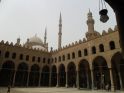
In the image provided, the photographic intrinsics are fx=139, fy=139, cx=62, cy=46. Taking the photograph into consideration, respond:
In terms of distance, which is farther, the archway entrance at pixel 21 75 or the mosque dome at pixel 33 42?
the mosque dome at pixel 33 42

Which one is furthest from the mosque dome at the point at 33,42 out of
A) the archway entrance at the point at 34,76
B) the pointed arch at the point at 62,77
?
the pointed arch at the point at 62,77

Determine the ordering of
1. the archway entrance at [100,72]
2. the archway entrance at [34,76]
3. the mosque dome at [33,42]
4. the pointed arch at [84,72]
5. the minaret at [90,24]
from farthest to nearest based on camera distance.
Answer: the mosque dome at [33,42]
the minaret at [90,24]
the archway entrance at [34,76]
the pointed arch at [84,72]
the archway entrance at [100,72]

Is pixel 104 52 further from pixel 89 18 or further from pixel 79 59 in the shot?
pixel 89 18

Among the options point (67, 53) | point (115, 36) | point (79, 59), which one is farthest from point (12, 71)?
point (115, 36)

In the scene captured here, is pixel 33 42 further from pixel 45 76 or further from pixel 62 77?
pixel 62 77

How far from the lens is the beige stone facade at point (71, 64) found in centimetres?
2325

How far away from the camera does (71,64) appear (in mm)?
32656

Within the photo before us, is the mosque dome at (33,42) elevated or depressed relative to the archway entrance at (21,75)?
elevated

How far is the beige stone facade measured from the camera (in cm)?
2325

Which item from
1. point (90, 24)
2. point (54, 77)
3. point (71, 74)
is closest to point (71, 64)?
point (71, 74)

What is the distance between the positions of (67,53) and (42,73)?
349 inches

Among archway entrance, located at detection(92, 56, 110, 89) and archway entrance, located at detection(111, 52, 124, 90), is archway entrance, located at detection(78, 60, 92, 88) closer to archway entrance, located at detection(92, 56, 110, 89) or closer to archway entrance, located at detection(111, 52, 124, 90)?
archway entrance, located at detection(92, 56, 110, 89)

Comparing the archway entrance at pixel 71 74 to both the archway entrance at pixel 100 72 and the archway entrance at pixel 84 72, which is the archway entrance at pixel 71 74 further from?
the archway entrance at pixel 100 72

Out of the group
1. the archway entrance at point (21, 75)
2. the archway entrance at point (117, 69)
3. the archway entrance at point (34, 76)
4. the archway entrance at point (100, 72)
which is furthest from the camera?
the archway entrance at point (34, 76)
